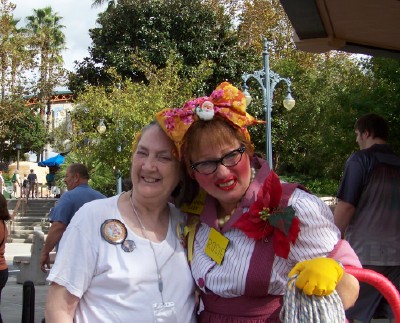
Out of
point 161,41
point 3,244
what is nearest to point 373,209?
point 3,244

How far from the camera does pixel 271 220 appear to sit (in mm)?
2250

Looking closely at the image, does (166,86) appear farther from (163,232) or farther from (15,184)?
(163,232)

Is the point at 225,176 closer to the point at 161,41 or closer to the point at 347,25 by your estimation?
the point at 347,25

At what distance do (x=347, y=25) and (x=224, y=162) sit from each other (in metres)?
3.20

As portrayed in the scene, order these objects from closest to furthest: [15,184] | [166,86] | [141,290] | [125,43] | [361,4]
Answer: [141,290]
[361,4]
[166,86]
[125,43]
[15,184]

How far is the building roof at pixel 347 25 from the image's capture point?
14.3 ft

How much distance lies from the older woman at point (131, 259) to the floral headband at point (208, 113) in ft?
0.24

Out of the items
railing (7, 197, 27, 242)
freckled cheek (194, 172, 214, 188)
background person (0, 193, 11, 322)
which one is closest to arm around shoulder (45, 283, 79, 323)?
freckled cheek (194, 172, 214, 188)

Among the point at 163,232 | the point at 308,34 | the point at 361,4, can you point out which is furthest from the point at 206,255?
the point at 308,34

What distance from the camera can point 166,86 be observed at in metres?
21.4

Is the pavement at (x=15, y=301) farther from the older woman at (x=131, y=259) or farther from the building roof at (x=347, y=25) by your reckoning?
the older woman at (x=131, y=259)

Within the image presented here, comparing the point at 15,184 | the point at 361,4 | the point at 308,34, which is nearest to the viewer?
the point at 361,4

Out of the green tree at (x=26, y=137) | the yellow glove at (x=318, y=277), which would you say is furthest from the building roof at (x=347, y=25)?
the green tree at (x=26, y=137)

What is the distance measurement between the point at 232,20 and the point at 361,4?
25302 mm
